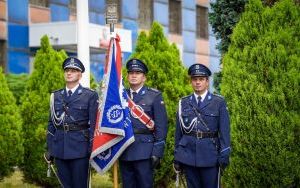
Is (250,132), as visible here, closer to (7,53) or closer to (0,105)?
(0,105)

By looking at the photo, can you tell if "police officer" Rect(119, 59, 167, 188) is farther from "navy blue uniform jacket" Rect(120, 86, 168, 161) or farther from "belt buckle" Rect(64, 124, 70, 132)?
"belt buckle" Rect(64, 124, 70, 132)

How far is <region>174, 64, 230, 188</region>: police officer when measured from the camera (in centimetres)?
612

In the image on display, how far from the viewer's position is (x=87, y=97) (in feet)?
21.3

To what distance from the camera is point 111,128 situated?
653 centimetres

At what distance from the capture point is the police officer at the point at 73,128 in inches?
253

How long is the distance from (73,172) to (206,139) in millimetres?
1401

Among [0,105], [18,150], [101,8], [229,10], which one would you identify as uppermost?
[101,8]

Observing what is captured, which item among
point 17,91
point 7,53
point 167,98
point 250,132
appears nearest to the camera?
point 250,132

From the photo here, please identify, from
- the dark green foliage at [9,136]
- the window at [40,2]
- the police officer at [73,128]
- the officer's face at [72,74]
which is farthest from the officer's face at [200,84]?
the window at [40,2]

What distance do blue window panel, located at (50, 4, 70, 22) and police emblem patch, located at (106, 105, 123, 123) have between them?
17843 mm

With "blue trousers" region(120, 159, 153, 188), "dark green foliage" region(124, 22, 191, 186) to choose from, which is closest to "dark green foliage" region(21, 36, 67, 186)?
"dark green foliage" region(124, 22, 191, 186)

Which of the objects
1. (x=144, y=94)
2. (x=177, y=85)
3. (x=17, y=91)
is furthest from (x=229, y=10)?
(x=17, y=91)

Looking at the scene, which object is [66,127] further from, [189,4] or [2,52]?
[189,4]

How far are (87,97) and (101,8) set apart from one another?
20.0 m
